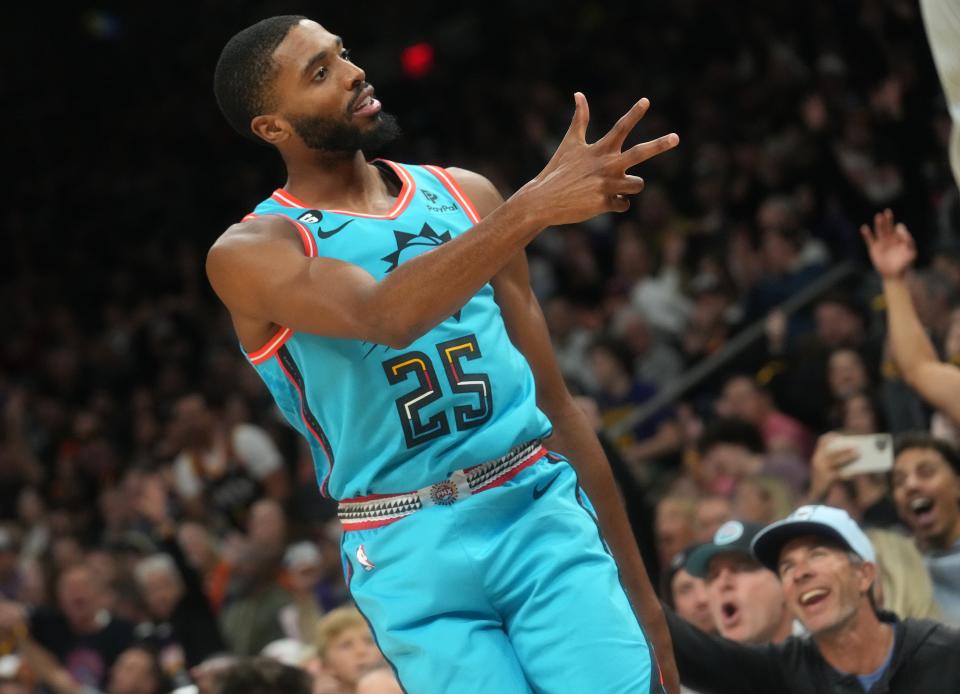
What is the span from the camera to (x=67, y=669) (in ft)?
26.4

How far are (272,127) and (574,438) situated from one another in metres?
0.89

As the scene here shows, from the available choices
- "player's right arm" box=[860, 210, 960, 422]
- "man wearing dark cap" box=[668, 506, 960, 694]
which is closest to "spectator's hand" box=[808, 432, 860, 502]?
"player's right arm" box=[860, 210, 960, 422]

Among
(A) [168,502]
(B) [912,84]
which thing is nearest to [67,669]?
(A) [168,502]

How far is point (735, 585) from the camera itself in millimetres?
4605

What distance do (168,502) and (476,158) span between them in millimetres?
4428

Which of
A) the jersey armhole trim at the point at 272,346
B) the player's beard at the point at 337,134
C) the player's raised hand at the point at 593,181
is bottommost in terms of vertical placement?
the jersey armhole trim at the point at 272,346

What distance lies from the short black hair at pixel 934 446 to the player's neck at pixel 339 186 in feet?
8.37

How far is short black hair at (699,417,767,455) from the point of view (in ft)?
23.4

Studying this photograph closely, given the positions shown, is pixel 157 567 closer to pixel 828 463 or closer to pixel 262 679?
pixel 262 679

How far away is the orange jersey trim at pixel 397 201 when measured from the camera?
2.97 meters

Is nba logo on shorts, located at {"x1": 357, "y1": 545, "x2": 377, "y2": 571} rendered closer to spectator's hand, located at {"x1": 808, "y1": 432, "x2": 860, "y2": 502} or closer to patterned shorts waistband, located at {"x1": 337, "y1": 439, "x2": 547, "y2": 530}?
patterned shorts waistband, located at {"x1": 337, "y1": 439, "x2": 547, "y2": 530}

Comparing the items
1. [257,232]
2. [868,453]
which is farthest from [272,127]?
[868,453]

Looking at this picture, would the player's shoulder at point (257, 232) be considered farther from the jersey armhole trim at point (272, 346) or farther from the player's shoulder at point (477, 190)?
the player's shoulder at point (477, 190)

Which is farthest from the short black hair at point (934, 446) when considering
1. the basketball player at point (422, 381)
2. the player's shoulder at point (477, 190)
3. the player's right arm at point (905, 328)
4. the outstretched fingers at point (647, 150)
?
the outstretched fingers at point (647, 150)
